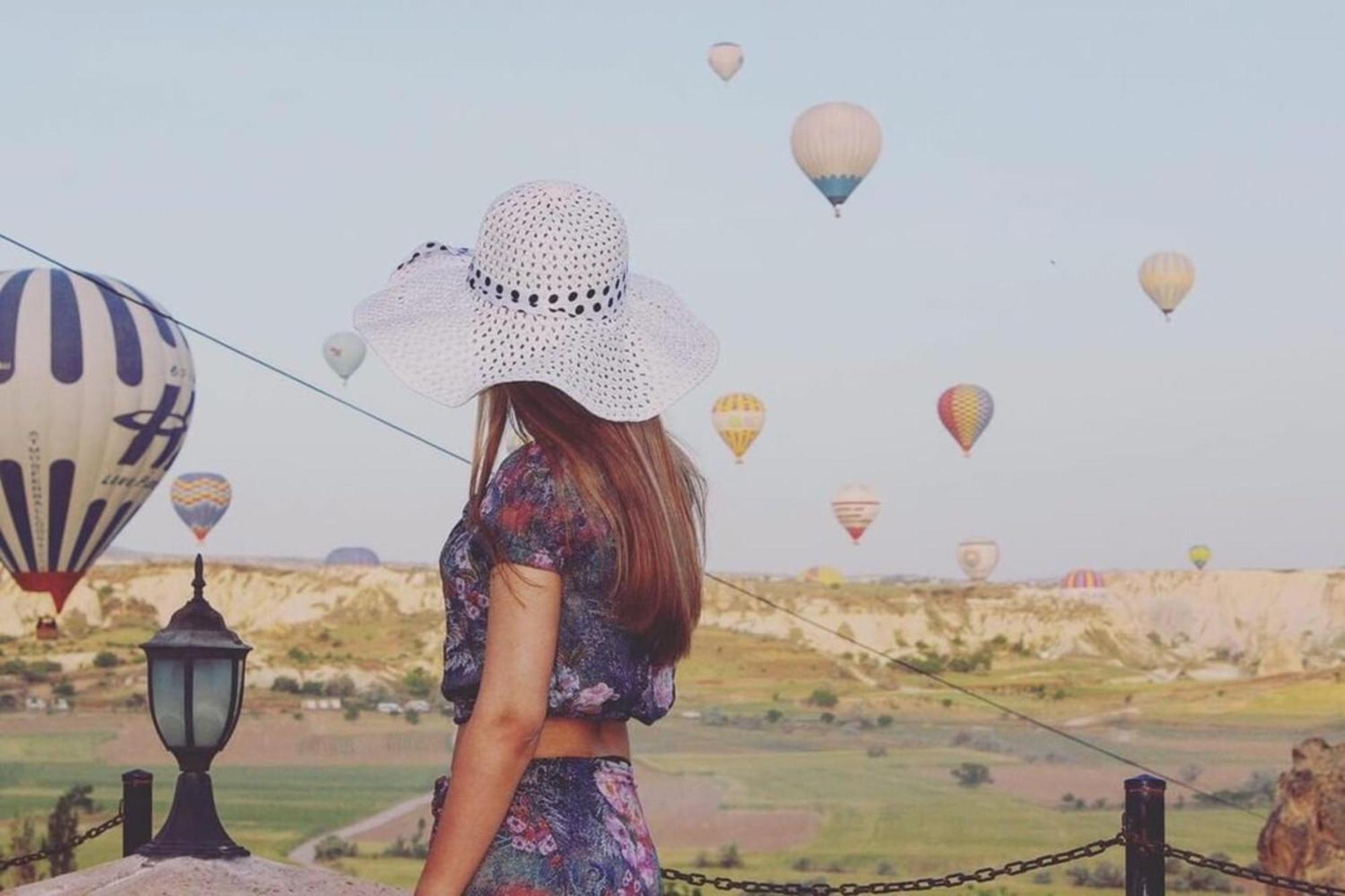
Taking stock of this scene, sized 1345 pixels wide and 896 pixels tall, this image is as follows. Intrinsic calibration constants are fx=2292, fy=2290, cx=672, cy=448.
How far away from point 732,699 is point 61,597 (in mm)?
26064

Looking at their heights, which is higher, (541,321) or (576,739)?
(541,321)

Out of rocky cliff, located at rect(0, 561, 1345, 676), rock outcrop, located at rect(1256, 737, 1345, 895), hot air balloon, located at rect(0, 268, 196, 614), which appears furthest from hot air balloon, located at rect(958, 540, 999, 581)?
rock outcrop, located at rect(1256, 737, 1345, 895)

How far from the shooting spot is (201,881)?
7.42 metres

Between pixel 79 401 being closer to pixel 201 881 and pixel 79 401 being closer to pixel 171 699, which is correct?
pixel 171 699


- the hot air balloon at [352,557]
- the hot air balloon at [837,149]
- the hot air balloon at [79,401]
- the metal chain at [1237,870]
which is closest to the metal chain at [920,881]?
the metal chain at [1237,870]

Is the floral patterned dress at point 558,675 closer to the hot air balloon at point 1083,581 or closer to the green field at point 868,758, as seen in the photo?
the green field at point 868,758

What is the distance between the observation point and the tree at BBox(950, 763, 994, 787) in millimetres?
52781

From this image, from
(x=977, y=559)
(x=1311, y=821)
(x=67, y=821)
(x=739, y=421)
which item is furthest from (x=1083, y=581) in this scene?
(x=1311, y=821)

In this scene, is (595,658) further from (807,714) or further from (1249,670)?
(1249,670)

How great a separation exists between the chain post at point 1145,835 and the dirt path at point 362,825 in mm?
31187

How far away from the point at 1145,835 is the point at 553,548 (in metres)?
4.45

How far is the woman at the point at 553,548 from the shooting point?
121 inches

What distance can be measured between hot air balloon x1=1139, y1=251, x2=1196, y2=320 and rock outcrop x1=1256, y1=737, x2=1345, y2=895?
3827 cm

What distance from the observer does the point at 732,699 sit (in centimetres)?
5625
